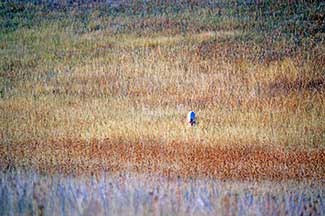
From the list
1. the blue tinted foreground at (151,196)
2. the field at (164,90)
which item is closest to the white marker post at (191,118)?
the field at (164,90)

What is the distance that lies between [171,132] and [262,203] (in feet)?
2.21

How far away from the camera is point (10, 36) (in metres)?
4.34

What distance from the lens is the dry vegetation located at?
4.07 meters

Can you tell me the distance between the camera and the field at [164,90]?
4.07 m

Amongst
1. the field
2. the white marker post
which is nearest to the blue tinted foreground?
the field

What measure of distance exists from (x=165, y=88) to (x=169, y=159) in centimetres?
43

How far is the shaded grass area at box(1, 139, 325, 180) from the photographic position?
4047mm

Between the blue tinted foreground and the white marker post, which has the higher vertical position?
the white marker post

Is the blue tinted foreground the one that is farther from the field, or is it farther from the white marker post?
the white marker post

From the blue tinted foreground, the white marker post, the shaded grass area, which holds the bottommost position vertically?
the blue tinted foreground

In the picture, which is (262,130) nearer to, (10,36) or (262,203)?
(262,203)

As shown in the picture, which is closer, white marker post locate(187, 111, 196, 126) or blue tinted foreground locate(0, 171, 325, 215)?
blue tinted foreground locate(0, 171, 325, 215)

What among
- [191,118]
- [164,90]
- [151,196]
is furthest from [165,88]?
[151,196]

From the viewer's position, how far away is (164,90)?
4.20 meters
